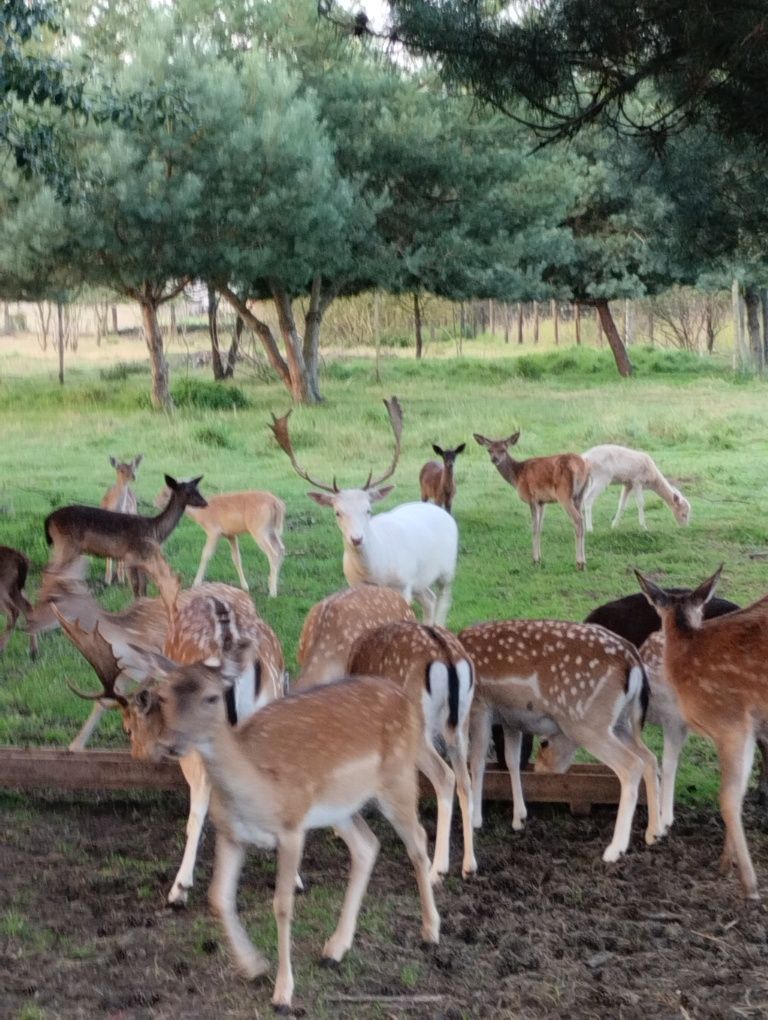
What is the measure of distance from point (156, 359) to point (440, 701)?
998 cm

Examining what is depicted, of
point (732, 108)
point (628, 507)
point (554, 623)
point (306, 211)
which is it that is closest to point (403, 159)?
point (306, 211)

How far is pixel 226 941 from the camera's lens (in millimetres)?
3090

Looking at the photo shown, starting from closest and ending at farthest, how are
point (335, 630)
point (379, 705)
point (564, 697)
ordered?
point (379, 705) → point (564, 697) → point (335, 630)

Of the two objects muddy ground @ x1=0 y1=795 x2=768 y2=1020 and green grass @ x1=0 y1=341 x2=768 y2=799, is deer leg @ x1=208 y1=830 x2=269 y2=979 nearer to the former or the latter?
muddy ground @ x1=0 y1=795 x2=768 y2=1020

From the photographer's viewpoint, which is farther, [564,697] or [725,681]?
[564,697]

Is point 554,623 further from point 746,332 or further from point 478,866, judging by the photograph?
point 746,332

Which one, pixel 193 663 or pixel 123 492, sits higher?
pixel 193 663

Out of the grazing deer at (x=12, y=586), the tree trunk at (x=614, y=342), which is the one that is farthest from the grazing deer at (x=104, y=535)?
the tree trunk at (x=614, y=342)

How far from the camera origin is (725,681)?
355 cm

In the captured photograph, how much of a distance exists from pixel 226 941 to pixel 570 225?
16247 millimetres

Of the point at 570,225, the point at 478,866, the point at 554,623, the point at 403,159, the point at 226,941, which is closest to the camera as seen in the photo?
the point at 226,941

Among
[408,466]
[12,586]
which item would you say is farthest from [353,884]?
[408,466]

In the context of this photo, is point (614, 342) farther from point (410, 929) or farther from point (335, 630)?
point (410, 929)

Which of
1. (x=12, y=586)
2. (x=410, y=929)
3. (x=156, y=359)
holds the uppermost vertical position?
(x=156, y=359)
